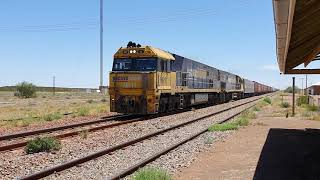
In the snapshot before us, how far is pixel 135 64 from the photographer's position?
956 inches

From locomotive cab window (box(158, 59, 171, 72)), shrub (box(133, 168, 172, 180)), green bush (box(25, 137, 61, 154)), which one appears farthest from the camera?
locomotive cab window (box(158, 59, 171, 72))

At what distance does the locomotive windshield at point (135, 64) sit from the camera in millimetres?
23844

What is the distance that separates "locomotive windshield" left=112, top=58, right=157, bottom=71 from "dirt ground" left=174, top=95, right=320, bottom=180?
24.9ft

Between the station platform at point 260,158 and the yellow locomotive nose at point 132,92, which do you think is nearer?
the station platform at point 260,158

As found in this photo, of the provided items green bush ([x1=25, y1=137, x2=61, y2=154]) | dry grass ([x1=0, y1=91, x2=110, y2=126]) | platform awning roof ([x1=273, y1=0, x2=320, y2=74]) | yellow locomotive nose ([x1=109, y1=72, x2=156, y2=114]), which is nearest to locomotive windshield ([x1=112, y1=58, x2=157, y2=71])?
yellow locomotive nose ([x1=109, y1=72, x2=156, y2=114])

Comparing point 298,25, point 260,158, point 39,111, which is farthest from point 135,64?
point 298,25

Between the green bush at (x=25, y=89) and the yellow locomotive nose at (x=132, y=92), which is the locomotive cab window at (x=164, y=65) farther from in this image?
the green bush at (x=25, y=89)

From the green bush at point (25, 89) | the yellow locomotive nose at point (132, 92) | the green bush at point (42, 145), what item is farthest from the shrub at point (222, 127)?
the green bush at point (25, 89)

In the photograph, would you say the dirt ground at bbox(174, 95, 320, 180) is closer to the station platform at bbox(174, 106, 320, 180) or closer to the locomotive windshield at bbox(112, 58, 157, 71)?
the station platform at bbox(174, 106, 320, 180)

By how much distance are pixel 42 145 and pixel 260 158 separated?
553 centimetres

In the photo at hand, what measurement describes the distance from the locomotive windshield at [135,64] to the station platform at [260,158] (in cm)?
759

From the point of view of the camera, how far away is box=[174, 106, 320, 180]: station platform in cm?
957

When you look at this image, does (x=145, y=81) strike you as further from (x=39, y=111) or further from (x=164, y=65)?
(x=39, y=111)

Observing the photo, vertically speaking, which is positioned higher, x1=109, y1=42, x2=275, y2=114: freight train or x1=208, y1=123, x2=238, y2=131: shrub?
x1=109, y1=42, x2=275, y2=114: freight train
